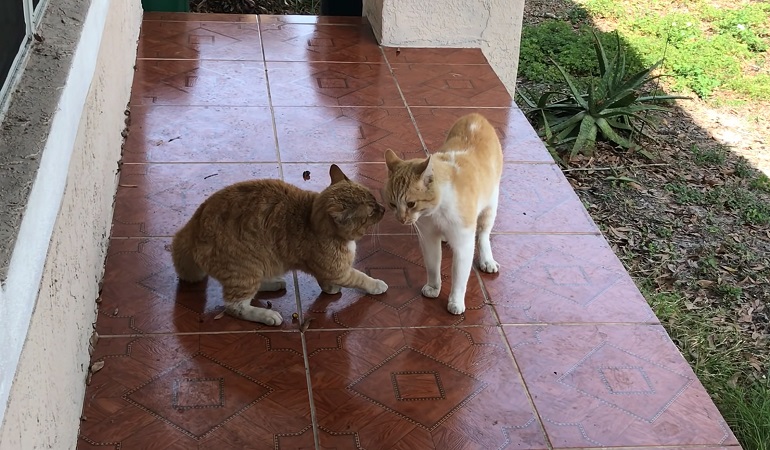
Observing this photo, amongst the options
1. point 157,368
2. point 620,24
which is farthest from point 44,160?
point 620,24

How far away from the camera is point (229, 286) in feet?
9.71

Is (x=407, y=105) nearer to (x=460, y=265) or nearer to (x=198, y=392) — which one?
(x=460, y=265)

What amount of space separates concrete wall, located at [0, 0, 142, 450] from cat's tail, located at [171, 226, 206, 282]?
0.96 feet

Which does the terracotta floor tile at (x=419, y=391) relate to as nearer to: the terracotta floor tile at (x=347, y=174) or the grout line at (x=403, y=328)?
the grout line at (x=403, y=328)

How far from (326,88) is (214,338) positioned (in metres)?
2.40

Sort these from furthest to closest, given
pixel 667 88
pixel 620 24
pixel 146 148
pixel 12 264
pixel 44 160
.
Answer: pixel 620 24 → pixel 667 88 → pixel 146 148 → pixel 44 160 → pixel 12 264

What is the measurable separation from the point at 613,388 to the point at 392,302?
2.89ft

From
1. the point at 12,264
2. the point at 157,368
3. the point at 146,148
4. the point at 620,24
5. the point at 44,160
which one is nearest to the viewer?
the point at 12,264

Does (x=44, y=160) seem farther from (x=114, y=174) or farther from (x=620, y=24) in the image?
(x=620, y=24)

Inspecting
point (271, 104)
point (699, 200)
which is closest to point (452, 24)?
point (271, 104)

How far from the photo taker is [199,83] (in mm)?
4898

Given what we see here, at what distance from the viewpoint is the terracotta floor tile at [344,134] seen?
4238mm

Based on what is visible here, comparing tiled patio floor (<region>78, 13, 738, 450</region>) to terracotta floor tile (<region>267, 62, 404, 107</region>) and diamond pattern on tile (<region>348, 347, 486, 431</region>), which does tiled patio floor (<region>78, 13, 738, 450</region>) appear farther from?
terracotta floor tile (<region>267, 62, 404, 107</region>)

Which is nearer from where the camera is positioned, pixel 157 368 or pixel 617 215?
pixel 157 368
